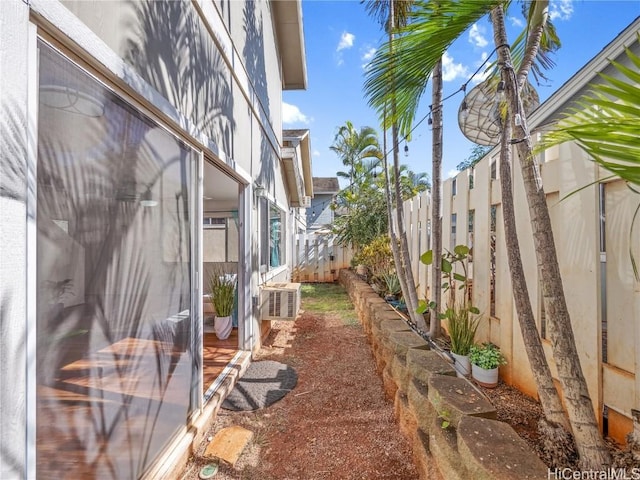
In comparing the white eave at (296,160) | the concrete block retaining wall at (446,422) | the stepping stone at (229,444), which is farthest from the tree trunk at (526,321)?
the white eave at (296,160)

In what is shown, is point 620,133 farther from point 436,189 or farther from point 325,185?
point 325,185

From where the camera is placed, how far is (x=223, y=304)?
4.58 metres

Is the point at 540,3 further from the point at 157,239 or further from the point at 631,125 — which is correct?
the point at 157,239

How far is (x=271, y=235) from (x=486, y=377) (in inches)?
159

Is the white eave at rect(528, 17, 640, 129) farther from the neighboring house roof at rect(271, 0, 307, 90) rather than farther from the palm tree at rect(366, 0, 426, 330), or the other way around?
the neighboring house roof at rect(271, 0, 307, 90)

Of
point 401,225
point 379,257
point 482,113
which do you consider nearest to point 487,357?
point 401,225

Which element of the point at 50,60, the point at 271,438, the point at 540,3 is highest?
the point at 540,3

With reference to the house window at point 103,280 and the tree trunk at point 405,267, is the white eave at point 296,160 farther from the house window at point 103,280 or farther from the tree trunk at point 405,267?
the house window at point 103,280

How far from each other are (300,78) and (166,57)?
675 centimetres

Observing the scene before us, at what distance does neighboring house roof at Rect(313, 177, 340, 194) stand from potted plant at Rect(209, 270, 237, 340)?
50.7ft

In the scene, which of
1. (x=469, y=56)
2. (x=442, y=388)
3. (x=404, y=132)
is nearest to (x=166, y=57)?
(x=404, y=132)

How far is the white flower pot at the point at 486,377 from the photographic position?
259 cm

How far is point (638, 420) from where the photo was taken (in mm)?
1363

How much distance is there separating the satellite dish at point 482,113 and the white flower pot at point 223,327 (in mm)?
4175
